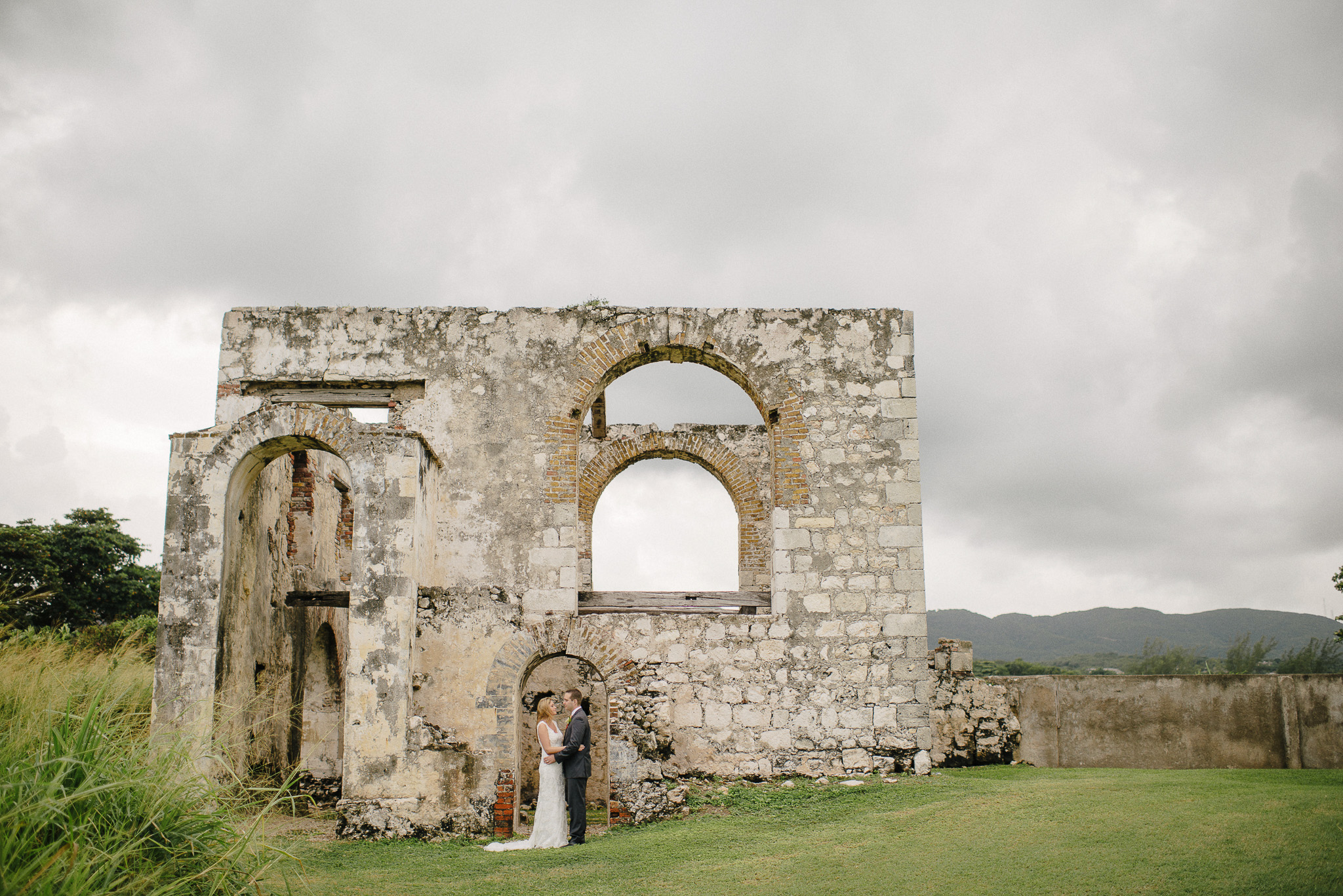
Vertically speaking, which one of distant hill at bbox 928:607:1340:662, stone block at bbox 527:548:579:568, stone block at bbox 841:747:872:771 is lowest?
distant hill at bbox 928:607:1340:662

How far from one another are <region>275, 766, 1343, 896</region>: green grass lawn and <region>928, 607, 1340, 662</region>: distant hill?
4703cm

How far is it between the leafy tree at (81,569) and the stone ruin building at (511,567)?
13.0m

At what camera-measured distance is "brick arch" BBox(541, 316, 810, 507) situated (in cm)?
960

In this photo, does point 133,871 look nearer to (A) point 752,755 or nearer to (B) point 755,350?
(A) point 752,755

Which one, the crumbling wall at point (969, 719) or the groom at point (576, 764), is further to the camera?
the crumbling wall at point (969, 719)

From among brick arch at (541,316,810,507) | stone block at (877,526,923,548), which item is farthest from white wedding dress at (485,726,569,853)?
stone block at (877,526,923,548)

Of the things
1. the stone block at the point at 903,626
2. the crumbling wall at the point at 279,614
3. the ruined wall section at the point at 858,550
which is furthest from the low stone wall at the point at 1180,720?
the crumbling wall at the point at 279,614

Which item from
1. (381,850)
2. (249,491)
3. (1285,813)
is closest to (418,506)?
(249,491)

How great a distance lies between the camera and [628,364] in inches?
399

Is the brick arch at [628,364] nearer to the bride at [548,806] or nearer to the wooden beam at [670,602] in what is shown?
the wooden beam at [670,602]

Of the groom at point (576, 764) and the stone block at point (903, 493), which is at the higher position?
the stone block at point (903, 493)

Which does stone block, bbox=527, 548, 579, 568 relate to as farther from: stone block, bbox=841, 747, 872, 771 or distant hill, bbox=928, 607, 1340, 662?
distant hill, bbox=928, 607, 1340, 662

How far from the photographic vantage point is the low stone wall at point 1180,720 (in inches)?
351

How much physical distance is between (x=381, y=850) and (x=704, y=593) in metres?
5.22
